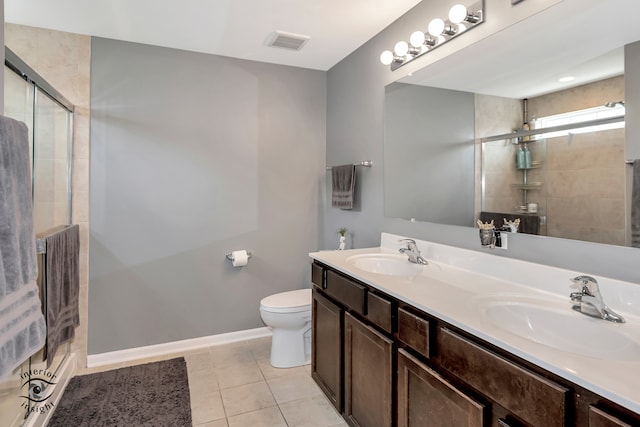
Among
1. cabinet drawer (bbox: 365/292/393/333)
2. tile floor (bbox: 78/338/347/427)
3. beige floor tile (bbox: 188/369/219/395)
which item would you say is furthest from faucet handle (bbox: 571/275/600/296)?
beige floor tile (bbox: 188/369/219/395)

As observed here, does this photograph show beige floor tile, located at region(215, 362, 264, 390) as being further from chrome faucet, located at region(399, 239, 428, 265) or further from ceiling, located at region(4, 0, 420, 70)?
ceiling, located at region(4, 0, 420, 70)

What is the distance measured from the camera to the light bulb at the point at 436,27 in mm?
1861

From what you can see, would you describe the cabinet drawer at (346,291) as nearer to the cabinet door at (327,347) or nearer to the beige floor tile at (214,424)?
the cabinet door at (327,347)

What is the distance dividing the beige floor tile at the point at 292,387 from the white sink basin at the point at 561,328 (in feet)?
4.56

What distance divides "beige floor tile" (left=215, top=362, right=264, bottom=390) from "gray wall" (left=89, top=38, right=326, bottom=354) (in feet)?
1.64

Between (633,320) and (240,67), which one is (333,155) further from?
(633,320)

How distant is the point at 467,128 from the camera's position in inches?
73.0

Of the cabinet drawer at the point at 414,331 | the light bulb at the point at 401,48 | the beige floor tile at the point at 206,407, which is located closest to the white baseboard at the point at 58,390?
the beige floor tile at the point at 206,407

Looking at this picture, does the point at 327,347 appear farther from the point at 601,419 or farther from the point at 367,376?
the point at 601,419

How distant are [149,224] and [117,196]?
1.00 ft

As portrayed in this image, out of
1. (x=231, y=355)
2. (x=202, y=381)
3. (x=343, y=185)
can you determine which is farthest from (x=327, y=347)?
(x=343, y=185)

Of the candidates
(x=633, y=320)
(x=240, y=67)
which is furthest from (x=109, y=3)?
(x=633, y=320)

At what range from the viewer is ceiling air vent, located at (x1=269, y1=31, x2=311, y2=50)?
2.52 metres

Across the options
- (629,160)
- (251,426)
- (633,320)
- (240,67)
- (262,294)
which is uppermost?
(240,67)
